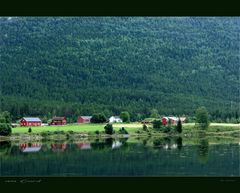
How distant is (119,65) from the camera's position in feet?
534

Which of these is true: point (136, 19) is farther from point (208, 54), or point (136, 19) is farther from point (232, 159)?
point (232, 159)

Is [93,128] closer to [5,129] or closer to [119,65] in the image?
[5,129]

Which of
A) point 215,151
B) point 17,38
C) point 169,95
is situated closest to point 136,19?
point 17,38

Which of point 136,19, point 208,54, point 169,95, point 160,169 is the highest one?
point 136,19

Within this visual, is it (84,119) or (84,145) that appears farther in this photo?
(84,119)

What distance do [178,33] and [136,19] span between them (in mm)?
17643

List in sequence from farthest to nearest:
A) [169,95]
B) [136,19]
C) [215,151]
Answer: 1. [136,19]
2. [169,95]
3. [215,151]

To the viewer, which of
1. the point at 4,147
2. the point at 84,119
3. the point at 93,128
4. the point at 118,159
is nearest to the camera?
the point at 118,159

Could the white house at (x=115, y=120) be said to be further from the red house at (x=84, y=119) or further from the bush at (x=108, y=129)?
the bush at (x=108, y=129)

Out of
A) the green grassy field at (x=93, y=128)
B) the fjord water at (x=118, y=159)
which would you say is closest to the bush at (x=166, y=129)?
the green grassy field at (x=93, y=128)

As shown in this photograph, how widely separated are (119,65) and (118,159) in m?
114

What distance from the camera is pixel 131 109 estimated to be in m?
120

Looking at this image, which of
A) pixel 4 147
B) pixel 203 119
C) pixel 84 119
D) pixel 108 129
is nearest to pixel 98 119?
pixel 84 119

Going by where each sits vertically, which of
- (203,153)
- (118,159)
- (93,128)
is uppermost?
(93,128)
